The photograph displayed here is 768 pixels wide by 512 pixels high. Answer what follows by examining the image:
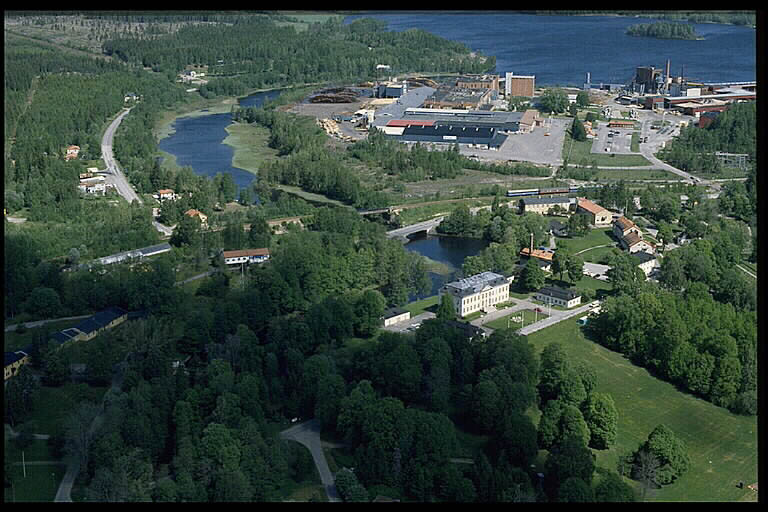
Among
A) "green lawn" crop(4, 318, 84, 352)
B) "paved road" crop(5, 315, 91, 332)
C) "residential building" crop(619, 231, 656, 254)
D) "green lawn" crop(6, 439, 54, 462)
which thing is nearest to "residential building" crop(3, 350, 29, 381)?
"green lawn" crop(4, 318, 84, 352)

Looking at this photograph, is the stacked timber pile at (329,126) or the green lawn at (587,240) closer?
the green lawn at (587,240)

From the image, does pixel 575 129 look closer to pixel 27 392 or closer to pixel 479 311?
pixel 479 311

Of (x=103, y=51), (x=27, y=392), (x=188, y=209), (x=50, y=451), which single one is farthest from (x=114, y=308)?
(x=103, y=51)

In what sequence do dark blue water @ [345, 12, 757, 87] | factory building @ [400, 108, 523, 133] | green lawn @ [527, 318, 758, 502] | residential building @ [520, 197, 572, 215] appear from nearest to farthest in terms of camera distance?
green lawn @ [527, 318, 758, 502]
residential building @ [520, 197, 572, 215]
factory building @ [400, 108, 523, 133]
dark blue water @ [345, 12, 757, 87]

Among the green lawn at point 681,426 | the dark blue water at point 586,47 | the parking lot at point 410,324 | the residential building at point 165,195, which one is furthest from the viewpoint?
the dark blue water at point 586,47

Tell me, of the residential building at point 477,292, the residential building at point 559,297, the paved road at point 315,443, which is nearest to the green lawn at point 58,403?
the paved road at point 315,443

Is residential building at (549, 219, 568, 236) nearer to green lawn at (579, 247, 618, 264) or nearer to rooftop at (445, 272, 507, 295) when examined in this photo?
green lawn at (579, 247, 618, 264)

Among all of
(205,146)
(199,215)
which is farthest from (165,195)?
(205,146)

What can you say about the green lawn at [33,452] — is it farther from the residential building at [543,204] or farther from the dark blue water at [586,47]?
the dark blue water at [586,47]
